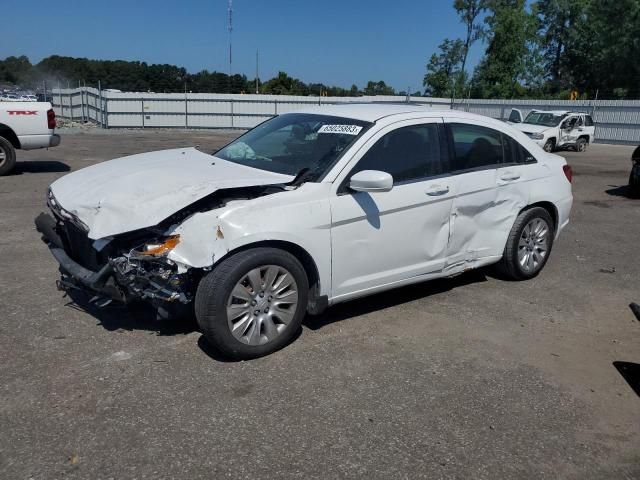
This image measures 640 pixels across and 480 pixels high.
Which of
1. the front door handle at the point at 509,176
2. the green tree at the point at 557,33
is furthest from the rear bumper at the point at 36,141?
the green tree at the point at 557,33

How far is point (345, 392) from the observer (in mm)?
3547

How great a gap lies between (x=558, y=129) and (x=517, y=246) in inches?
717

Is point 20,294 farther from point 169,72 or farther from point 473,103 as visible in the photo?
point 169,72

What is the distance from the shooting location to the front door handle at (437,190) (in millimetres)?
4621

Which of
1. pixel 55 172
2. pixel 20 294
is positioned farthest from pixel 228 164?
pixel 55 172

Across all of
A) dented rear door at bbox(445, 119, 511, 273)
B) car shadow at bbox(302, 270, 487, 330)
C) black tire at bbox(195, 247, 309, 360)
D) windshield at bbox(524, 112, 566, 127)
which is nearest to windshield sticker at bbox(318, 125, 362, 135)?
dented rear door at bbox(445, 119, 511, 273)

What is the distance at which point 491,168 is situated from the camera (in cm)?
524

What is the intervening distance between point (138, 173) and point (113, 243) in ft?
2.28

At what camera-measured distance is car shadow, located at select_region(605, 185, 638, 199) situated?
1156 cm

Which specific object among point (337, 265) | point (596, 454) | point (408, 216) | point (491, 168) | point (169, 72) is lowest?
point (596, 454)

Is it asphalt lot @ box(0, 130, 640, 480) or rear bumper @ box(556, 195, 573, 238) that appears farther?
rear bumper @ box(556, 195, 573, 238)

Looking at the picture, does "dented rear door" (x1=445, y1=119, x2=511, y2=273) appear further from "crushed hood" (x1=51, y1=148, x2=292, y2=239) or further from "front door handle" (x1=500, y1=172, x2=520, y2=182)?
"crushed hood" (x1=51, y1=148, x2=292, y2=239)

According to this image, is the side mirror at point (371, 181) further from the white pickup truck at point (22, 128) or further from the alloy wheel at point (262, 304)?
the white pickup truck at point (22, 128)

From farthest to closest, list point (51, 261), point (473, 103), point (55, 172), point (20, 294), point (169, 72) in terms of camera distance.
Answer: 1. point (169, 72)
2. point (473, 103)
3. point (55, 172)
4. point (51, 261)
5. point (20, 294)
